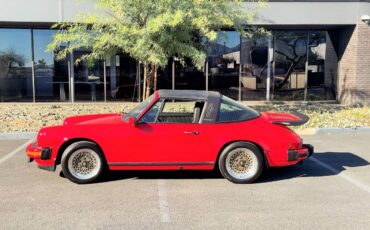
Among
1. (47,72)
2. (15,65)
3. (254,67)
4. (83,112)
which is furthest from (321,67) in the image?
(15,65)

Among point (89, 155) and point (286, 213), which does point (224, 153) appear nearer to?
point (286, 213)

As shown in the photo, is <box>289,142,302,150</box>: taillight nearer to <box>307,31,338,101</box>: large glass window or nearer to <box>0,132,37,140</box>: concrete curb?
<box>0,132,37,140</box>: concrete curb

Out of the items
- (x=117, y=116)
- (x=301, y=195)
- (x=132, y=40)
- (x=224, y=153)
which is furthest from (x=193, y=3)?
(x=301, y=195)

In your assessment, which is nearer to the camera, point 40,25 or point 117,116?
point 117,116

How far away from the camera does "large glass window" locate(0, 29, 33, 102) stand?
15.9 meters

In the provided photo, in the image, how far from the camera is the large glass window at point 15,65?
627 inches

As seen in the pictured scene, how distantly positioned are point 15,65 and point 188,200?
1278 centimetres

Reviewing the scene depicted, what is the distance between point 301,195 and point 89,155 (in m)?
2.94

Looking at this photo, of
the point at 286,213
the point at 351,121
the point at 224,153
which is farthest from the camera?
the point at 351,121

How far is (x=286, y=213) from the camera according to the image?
4945 millimetres

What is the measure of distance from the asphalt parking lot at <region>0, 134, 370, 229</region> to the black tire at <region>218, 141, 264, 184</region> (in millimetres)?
124

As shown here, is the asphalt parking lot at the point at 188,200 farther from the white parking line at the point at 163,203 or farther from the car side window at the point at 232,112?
the car side window at the point at 232,112

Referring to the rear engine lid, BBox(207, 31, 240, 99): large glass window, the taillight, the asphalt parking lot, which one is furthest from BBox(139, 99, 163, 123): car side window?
BBox(207, 31, 240, 99): large glass window

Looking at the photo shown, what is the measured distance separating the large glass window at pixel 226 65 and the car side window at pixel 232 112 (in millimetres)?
10076
